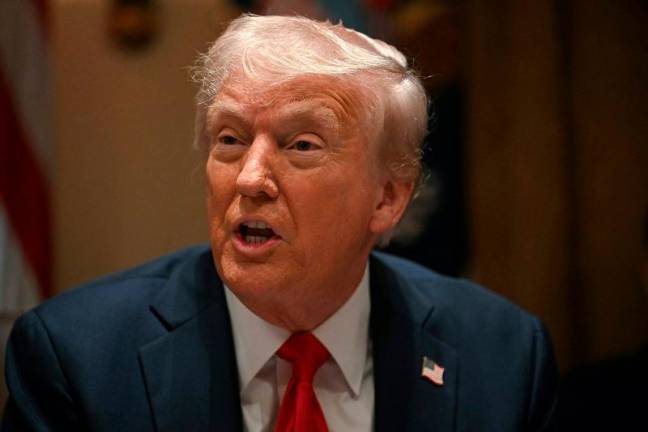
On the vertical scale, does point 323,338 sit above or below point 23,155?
below

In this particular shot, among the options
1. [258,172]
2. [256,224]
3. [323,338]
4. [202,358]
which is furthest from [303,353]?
[258,172]

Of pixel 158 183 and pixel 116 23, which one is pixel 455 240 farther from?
pixel 116 23

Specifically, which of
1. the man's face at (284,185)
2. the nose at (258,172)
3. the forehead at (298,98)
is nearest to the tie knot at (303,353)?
the man's face at (284,185)

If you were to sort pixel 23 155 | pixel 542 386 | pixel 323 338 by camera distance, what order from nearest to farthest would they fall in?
1. pixel 323 338
2. pixel 542 386
3. pixel 23 155

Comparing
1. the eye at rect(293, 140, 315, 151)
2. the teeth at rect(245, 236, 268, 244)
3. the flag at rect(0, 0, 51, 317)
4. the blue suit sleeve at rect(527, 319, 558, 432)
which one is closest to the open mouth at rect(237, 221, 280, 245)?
the teeth at rect(245, 236, 268, 244)

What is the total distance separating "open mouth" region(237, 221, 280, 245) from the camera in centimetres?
175

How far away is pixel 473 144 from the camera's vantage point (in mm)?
3242

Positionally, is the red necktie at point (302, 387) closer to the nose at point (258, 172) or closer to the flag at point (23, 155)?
the nose at point (258, 172)

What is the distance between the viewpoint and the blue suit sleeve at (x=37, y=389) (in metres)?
1.79

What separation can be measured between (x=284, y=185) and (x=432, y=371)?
0.58 m

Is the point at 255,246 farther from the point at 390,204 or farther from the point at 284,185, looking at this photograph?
the point at 390,204

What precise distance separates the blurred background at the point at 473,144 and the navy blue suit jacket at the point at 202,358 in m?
1.05

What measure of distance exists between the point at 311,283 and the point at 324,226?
0.38 feet

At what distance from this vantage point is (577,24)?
317 cm
